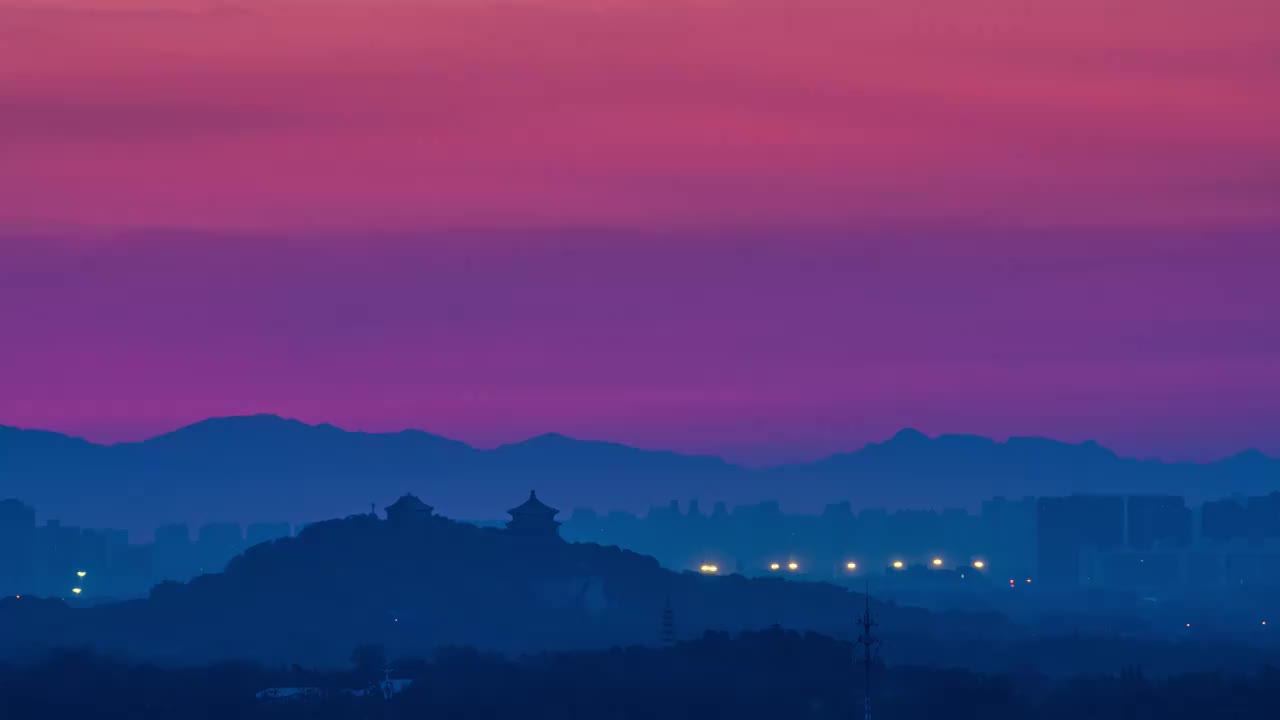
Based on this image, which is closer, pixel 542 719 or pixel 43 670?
pixel 542 719

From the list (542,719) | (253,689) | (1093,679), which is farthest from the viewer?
(1093,679)

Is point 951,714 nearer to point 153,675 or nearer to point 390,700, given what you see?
point 390,700

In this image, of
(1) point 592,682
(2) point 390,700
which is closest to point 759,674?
(1) point 592,682

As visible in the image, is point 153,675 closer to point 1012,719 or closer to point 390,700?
point 390,700

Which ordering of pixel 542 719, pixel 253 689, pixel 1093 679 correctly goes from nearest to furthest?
pixel 542 719, pixel 253 689, pixel 1093 679

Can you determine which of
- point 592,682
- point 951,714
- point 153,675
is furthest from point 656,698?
point 153,675

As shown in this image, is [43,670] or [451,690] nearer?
[451,690]

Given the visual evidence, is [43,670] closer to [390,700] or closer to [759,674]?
[390,700]

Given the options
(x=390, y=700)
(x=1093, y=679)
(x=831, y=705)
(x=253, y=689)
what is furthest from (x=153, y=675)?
(x=1093, y=679)
